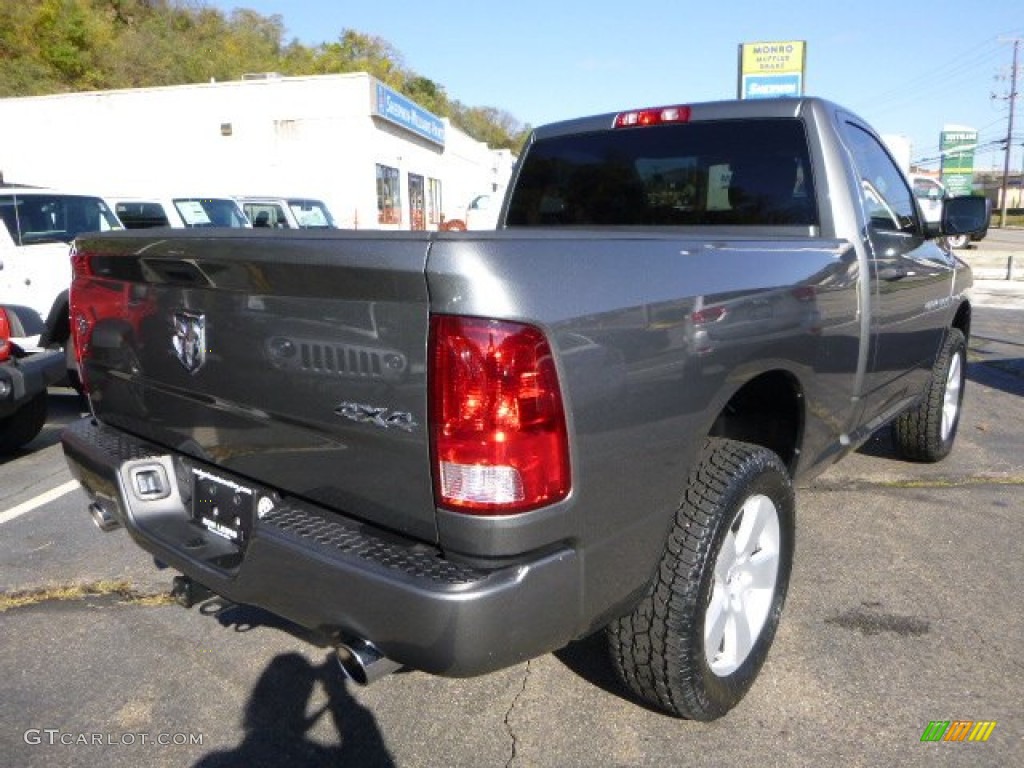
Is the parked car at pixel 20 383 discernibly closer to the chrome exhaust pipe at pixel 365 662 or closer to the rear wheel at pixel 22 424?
the rear wheel at pixel 22 424

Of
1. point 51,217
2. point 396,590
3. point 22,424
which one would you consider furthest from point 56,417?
point 396,590

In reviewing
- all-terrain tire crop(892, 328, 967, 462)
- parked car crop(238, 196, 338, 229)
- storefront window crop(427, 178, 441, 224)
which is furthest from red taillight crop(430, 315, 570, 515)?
storefront window crop(427, 178, 441, 224)

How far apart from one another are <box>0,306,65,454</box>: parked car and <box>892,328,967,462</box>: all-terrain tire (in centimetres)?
508

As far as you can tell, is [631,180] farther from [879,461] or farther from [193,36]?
[193,36]

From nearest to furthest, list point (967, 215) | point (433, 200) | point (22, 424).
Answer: point (967, 215) → point (22, 424) → point (433, 200)

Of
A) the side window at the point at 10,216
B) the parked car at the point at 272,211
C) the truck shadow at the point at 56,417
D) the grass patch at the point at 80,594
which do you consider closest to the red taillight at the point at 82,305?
the grass patch at the point at 80,594

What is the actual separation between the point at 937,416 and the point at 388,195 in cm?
2703

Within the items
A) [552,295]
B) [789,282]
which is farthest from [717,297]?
[552,295]

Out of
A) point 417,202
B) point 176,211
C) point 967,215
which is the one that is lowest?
point 967,215

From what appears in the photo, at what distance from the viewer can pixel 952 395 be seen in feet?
16.5

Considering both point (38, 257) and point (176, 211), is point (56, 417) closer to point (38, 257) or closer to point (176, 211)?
point (38, 257)

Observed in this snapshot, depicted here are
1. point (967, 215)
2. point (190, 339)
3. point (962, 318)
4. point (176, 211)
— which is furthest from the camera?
point (176, 211)

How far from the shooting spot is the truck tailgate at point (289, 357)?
1793 mm

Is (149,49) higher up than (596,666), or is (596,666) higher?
(149,49)
